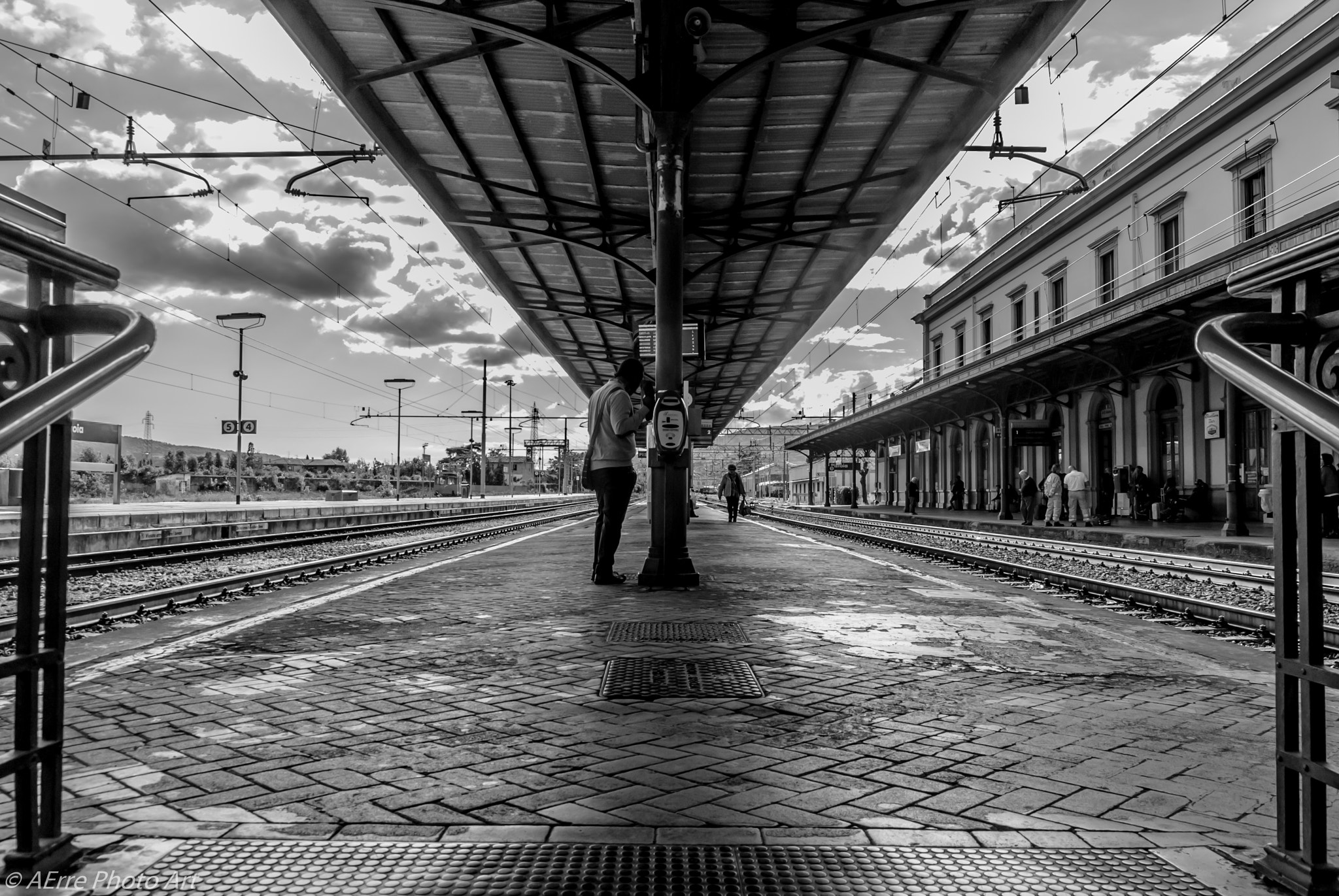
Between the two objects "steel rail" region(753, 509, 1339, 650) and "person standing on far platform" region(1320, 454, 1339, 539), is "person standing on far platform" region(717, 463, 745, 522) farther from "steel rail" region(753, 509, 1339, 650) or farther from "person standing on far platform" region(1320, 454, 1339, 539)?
"person standing on far platform" region(1320, 454, 1339, 539)

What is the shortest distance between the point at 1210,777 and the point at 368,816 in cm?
271

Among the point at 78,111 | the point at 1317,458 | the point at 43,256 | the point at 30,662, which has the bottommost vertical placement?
the point at 30,662

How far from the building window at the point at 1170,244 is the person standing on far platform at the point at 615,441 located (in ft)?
75.7

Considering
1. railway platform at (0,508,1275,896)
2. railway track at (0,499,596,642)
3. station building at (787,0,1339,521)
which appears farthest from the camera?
station building at (787,0,1339,521)

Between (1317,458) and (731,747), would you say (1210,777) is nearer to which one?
(1317,458)

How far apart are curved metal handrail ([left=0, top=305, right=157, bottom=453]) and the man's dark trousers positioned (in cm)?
617

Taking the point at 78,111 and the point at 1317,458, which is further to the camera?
the point at 78,111

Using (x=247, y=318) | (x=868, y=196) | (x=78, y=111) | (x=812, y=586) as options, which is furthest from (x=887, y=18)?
(x=247, y=318)

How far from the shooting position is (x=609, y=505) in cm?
859

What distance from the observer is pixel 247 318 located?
3341 cm

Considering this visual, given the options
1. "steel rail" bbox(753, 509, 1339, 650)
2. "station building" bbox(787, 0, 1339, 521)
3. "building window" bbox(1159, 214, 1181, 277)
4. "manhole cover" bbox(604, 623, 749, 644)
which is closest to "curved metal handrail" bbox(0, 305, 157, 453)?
"manhole cover" bbox(604, 623, 749, 644)

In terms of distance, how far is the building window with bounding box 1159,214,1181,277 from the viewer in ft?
86.3

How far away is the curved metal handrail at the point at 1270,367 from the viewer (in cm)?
182

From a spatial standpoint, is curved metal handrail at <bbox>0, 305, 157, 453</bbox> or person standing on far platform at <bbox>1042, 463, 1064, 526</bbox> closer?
curved metal handrail at <bbox>0, 305, 157, 453</bbox>
